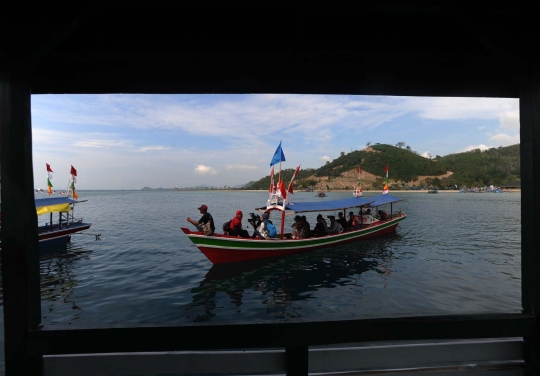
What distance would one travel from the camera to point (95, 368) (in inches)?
85.4

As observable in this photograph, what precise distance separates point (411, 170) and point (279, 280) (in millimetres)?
138758

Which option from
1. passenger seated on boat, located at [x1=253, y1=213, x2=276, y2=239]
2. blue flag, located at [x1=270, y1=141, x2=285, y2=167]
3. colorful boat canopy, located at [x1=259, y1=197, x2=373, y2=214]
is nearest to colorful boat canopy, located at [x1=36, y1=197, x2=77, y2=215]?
passenger seated on boat, located at [x1=253, y1=213, x2=276, y2=239]

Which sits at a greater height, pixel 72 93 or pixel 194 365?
pixel 72 93

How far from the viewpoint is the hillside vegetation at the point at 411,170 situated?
124 metres

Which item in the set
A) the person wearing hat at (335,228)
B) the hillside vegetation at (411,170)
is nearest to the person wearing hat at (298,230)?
the person wearing hat at (335,228)

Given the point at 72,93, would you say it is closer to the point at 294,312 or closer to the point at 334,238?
the point at 294,312

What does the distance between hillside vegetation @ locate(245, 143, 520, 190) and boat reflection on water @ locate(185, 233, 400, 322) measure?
107 m

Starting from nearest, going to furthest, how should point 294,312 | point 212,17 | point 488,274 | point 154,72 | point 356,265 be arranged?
point 212,17 < point 154,72 < point 294,312 < point 488,274 < point 356,265

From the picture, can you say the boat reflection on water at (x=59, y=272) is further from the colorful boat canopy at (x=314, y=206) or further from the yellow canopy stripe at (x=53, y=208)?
the colorful boat canopy at (x=314, y=206)

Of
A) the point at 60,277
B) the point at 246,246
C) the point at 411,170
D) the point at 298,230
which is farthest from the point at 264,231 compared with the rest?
the point at 411,170

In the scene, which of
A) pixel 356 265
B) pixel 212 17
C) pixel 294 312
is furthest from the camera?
pixel 356 265

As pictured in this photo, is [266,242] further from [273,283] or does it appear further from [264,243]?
[273,283]

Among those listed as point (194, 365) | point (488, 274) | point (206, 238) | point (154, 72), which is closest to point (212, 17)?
point (154, 72)

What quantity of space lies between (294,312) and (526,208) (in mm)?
7367
